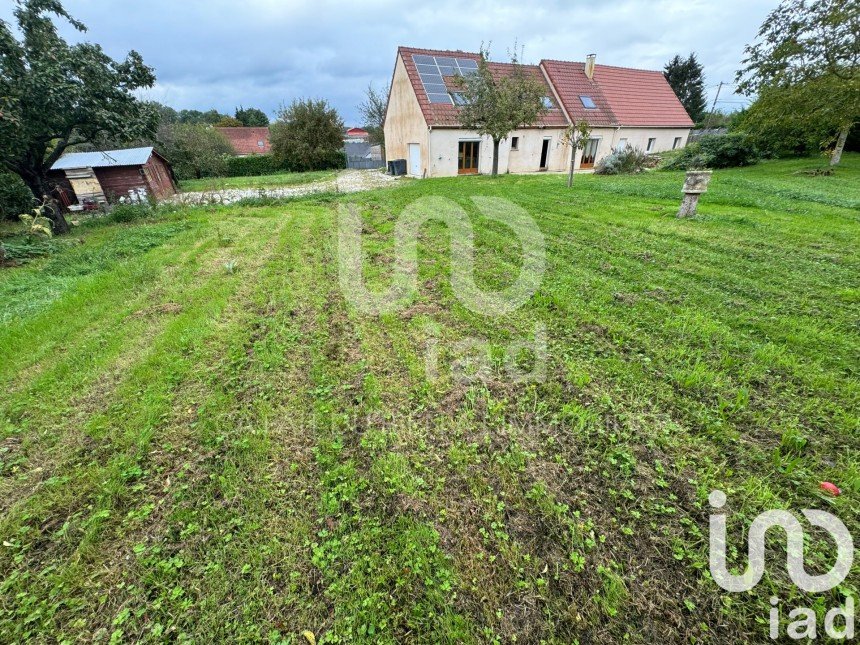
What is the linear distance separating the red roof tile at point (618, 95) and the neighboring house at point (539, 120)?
69 mm

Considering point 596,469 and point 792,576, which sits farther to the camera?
point 596,469

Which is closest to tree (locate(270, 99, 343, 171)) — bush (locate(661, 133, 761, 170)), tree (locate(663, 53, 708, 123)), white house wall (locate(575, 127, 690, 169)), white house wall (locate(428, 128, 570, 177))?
white house wall (locate(428, 128, 570, 177))

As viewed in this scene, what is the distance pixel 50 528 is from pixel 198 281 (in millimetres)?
4098

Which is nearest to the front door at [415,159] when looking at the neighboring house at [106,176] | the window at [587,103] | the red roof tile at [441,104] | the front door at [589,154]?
the red roof tile at [441,104]

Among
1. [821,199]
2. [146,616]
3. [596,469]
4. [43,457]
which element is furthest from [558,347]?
[821,199]

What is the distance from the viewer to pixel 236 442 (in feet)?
8.16

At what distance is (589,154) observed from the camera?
2098 centimetres

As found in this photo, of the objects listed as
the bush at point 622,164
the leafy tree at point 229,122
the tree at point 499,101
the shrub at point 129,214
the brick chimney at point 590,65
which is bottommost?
the shrub at point 129,214

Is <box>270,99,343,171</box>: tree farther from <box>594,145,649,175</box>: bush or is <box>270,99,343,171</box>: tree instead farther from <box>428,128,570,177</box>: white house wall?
<box>594,145,649,175</box>: bush

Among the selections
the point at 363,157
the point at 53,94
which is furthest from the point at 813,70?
the point at 363,157

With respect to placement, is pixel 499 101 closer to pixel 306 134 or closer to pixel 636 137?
pixel 636 137

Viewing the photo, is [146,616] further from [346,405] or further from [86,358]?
[86,358]

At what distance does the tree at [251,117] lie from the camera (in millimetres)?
59250

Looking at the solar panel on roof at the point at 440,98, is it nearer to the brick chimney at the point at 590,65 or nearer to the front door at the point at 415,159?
the front door at the point at 415,159
